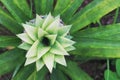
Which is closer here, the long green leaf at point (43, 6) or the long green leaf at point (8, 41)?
the long green leaf at point (8, 41)

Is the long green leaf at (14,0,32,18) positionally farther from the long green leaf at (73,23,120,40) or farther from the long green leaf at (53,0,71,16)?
the long green leaf at (73,23,120,40)

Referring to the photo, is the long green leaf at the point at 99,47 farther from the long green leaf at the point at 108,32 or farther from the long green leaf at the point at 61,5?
the long green leaf at the point at 61,5

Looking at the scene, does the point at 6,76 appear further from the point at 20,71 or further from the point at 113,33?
the point at 113,33

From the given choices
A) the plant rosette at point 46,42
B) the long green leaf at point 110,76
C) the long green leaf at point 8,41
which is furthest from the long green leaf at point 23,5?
the long green leaf at point 110,76

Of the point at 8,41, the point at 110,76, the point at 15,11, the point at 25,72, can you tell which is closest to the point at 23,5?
the point at 15,11

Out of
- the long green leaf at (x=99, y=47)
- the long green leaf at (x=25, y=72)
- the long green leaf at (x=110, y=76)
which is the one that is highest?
the long green leaf at (x=99, y=47)

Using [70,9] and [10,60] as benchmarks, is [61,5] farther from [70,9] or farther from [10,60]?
[10,60]
